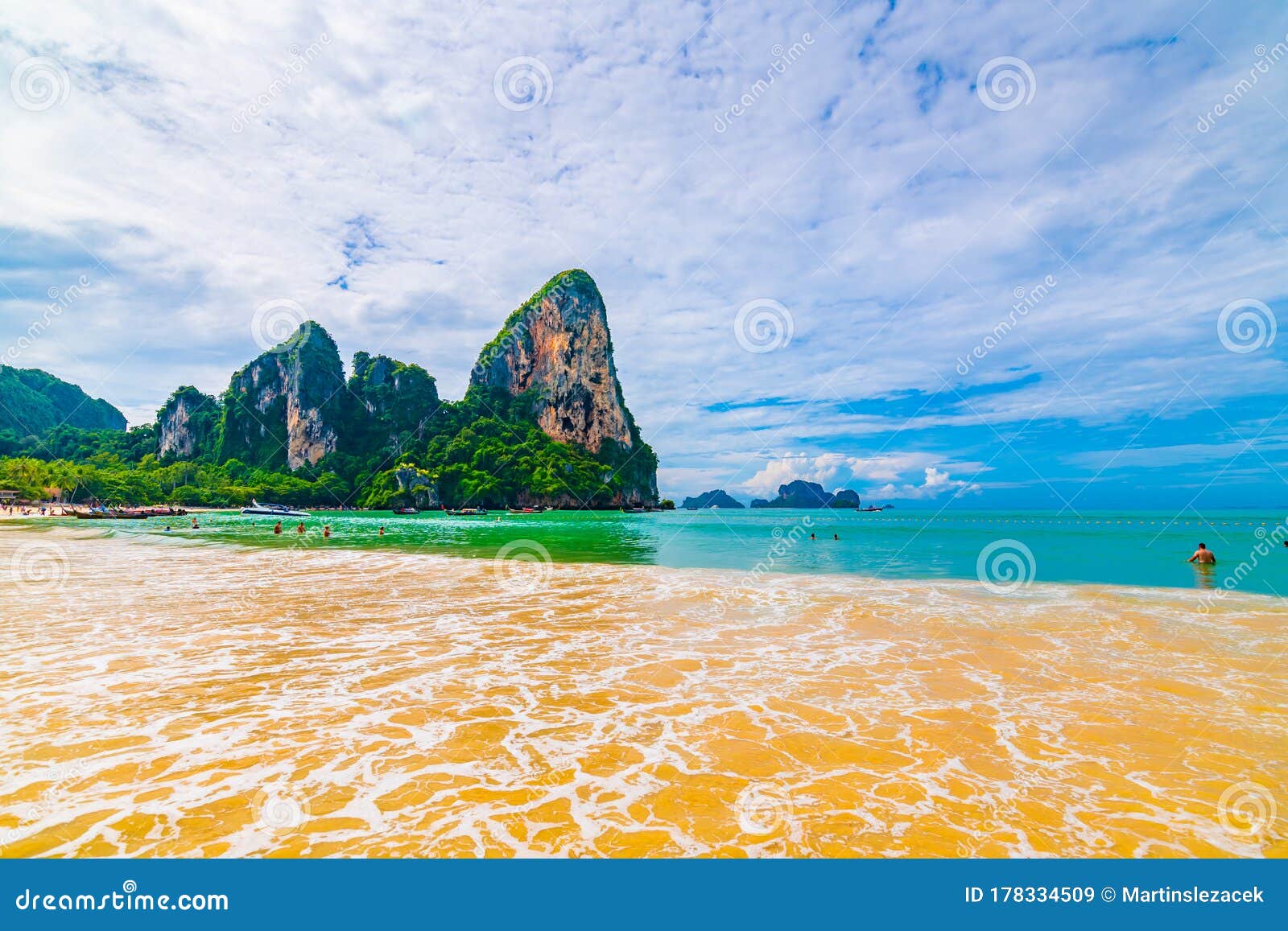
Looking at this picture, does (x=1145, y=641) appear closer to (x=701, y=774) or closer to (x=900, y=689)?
(x=900, y=689)

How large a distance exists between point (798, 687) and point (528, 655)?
208 inches

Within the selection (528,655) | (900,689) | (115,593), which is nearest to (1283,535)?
(900,689)

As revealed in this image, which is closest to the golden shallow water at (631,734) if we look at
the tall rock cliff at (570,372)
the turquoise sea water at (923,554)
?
the turquoise sea water at (923,554)

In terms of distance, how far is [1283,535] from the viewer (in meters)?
60.8

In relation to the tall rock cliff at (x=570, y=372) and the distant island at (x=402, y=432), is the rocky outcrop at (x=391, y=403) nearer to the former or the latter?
the distant island at (x=402, y=432)

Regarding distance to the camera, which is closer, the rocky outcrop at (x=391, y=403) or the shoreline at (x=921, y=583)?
the shoreline at (x=921, y=583)

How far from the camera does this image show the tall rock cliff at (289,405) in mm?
179125

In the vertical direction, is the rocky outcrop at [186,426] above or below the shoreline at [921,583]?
above

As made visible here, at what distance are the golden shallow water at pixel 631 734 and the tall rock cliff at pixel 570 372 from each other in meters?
162

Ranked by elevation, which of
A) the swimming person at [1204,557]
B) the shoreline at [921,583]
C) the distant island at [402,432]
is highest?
the distant island at [402,432]

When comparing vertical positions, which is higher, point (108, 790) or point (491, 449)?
point (491, 449)

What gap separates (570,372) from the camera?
17700cm

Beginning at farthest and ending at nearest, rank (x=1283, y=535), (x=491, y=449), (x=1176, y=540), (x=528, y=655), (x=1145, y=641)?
1. (x=491, y=449)
2. (x=1283, y=535)
3. (x=1176, y=540)
4. (x=1145, y=641)
5. (x=528, y=655)

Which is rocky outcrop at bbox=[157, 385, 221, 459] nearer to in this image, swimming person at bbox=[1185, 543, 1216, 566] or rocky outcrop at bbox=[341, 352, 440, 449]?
rocky outcrop at bbox=[341, 352, 440, 449]
